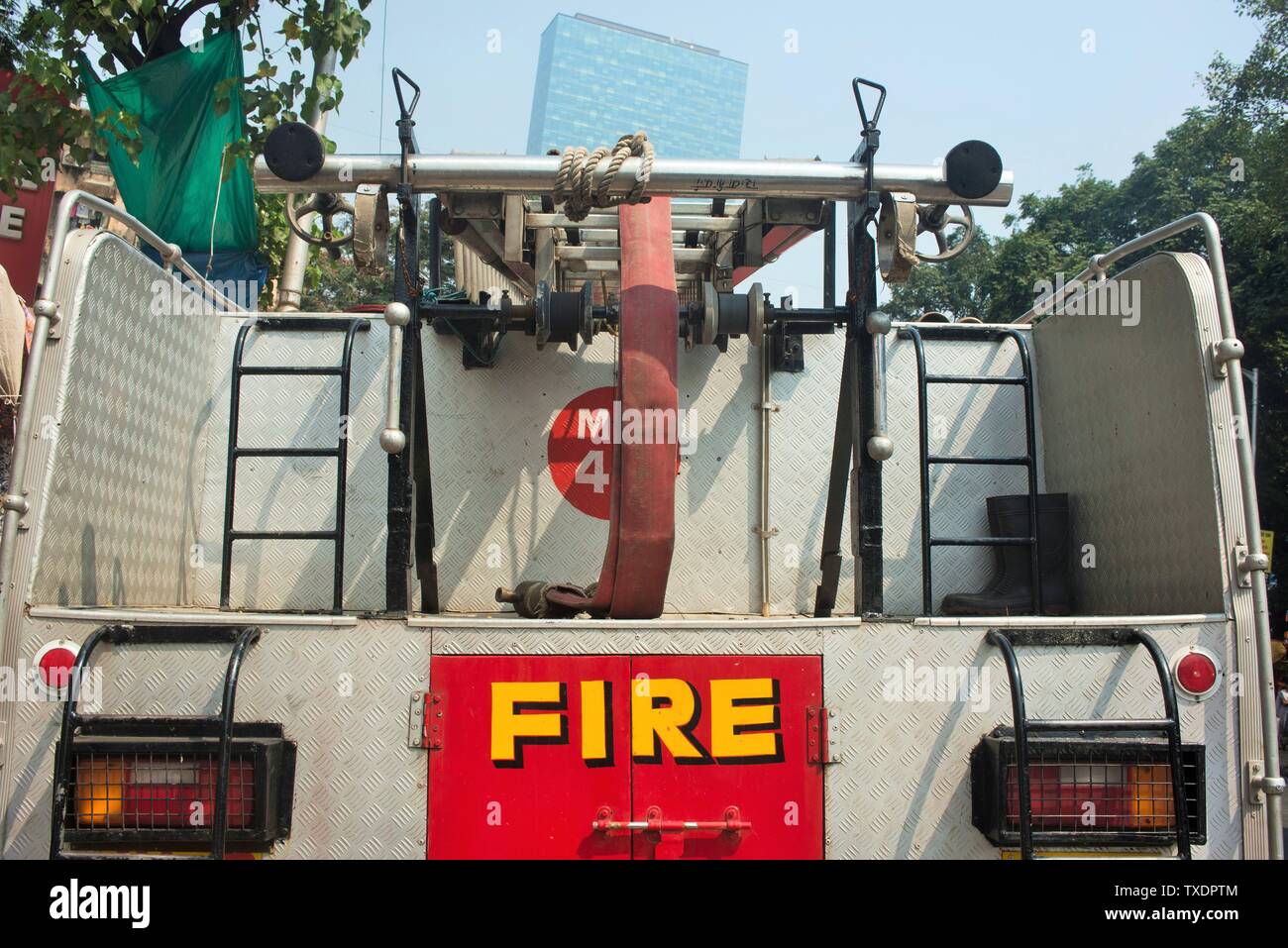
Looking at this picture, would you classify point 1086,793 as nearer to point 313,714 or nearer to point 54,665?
point 313,714

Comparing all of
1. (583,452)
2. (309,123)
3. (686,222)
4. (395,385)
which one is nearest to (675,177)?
(395,385)

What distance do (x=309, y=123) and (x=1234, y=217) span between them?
23.1m

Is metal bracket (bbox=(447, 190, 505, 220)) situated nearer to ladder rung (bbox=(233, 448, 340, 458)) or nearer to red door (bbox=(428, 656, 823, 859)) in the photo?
ladder rung (bbox=(233, 448, 340, 458))

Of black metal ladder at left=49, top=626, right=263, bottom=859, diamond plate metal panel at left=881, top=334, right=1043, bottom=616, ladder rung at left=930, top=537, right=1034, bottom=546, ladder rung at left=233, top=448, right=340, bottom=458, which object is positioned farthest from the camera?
diamond plate metal panel at left=881, top=334, right=1043, bottom=616

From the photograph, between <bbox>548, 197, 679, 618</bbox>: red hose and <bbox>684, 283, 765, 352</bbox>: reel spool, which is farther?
<bbox>684, 283, 765, 352</bbox>: reel spool

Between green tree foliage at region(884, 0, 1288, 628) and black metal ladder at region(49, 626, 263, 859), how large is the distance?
41.9 feet

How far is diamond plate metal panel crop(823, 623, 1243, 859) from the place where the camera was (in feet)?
9.99

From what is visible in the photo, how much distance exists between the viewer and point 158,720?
2928 mm

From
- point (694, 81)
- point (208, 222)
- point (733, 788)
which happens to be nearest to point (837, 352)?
point (733, 788)

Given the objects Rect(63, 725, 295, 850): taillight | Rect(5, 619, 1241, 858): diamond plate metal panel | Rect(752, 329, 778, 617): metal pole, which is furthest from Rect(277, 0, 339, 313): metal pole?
Rect(63, 725, 295, 850): taillight

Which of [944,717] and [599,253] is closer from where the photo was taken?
[944,717]

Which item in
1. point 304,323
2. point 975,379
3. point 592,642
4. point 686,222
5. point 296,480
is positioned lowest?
point 592,642

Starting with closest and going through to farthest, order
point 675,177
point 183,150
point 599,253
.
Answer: point 675,177 → point 599,253 → point 183,150

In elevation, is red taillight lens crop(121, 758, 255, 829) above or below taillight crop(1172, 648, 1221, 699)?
below
